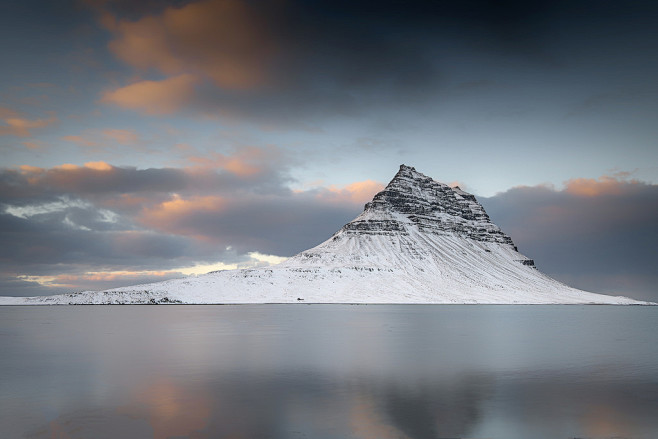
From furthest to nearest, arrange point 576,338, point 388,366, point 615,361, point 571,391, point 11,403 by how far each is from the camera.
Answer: point 576,338, point 615,361, point 388,366, point 571,391, point 11,403

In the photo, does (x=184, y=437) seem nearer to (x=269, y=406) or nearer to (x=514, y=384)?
(x=269, y=406)

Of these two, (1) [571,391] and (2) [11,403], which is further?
(1) [571,391]

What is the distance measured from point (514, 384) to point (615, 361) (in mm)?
15069

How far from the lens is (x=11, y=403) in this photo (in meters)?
24.2

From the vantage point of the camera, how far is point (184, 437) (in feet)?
61.7

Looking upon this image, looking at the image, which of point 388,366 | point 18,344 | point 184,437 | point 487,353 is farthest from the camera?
point 18,344

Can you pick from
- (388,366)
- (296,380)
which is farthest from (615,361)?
(296,380)

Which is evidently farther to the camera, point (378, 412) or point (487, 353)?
point (487, 353)

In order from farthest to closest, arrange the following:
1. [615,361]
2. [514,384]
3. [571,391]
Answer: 1. [615,361]
2. [514,384]
3. [571,391]

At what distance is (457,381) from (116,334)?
4724 centimetres

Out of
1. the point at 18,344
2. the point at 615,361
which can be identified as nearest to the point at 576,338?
the point at 615,361

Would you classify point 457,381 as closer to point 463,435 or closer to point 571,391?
point 571,391

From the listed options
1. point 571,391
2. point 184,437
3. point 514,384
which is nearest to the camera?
point 184,437

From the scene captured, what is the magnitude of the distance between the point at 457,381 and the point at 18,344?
1724 inches
